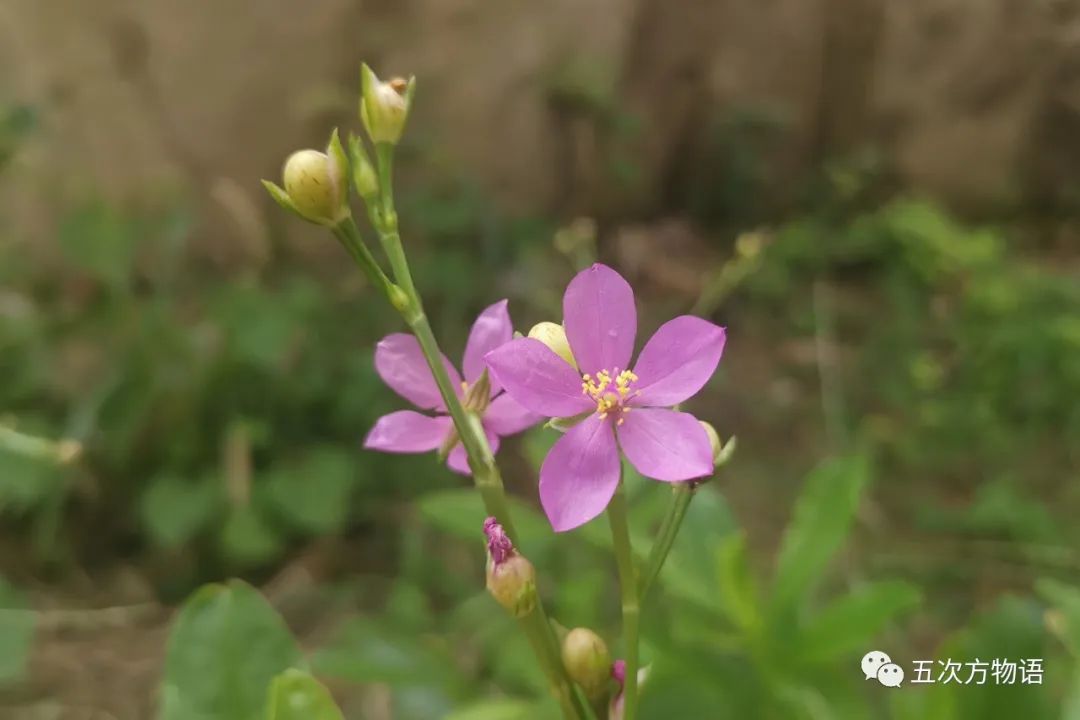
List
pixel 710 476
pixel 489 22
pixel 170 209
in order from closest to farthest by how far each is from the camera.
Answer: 1. pixel 710 476
2. pixel 170 209
3. pixel 489 22

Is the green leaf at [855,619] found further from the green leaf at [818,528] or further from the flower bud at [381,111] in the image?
the flower bud at [381,111]

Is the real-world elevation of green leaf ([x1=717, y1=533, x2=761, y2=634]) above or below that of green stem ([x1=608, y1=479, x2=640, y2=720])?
above

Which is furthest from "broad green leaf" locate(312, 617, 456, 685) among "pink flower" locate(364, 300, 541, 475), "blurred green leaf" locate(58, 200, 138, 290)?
"blurred green leaf" locate(58, 200, 138, 290)

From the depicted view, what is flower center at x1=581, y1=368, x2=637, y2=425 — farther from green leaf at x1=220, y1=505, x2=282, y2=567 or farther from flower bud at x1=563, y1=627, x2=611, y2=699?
green leaf at x1=220, y1=505, x2=282, y2=567

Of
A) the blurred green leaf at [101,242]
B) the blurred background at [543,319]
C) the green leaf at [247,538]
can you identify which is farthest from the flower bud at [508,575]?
the blurred green leaf at [101,242]

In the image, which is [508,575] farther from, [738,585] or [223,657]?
[738,585]

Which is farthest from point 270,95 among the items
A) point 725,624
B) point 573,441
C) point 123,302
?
point 573,441

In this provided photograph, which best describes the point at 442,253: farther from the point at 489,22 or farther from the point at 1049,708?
the point at 1049,708
